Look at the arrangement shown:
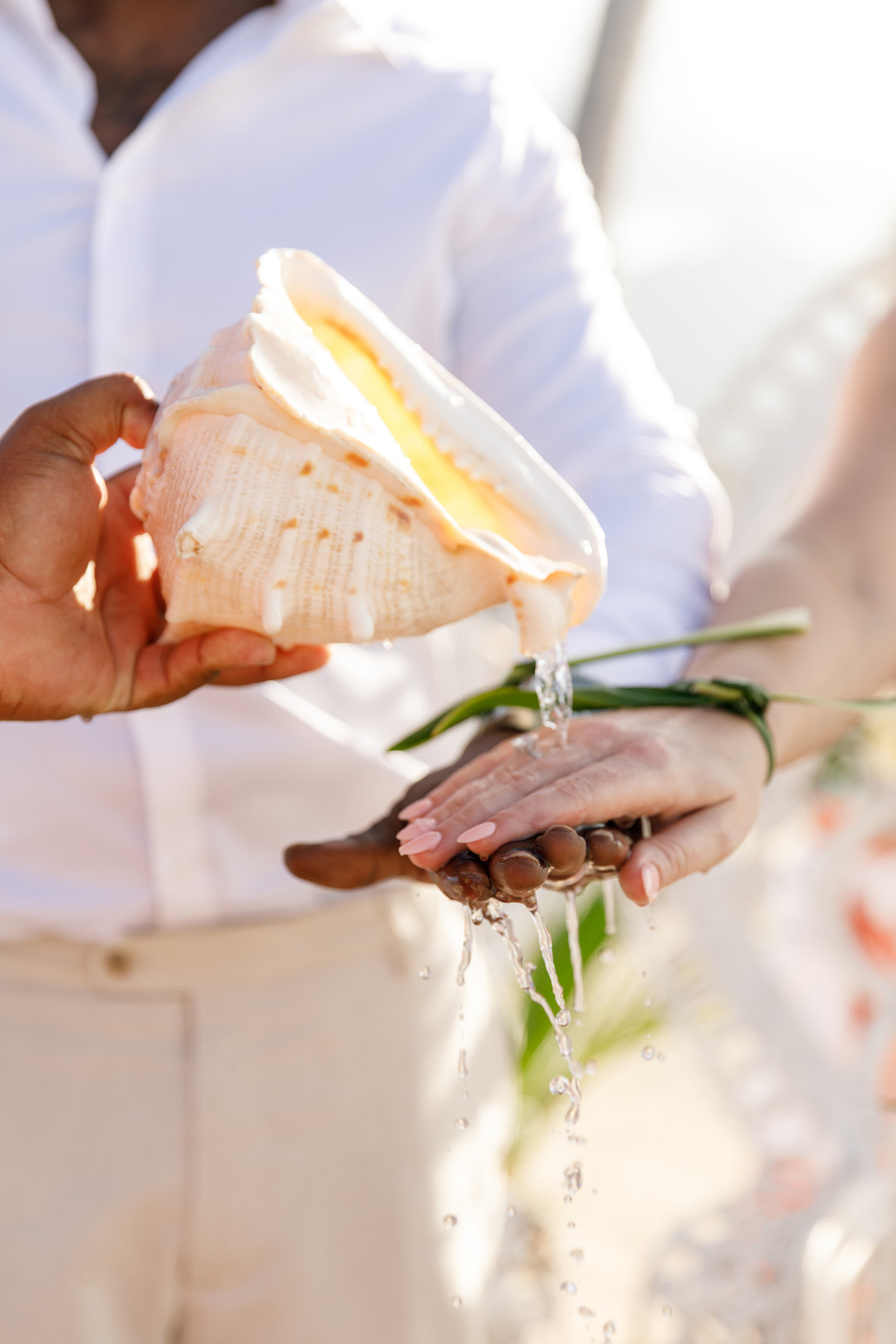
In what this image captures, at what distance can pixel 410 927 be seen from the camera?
106 cm

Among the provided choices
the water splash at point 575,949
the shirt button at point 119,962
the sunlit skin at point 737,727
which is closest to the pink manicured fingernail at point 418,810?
the sunlit skin at point 737,727

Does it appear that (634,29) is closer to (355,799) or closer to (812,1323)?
(355,799)

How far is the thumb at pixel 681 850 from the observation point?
25.5 inches

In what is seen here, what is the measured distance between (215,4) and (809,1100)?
152cm

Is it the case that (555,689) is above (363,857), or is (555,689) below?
above

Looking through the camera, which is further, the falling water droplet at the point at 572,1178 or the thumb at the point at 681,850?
the falling water droplet at the point at 572,1178

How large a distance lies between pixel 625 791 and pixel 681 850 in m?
0.06

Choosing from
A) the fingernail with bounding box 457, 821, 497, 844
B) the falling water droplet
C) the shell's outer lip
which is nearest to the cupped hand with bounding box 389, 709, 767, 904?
the fingernail with bounding box 457, 821, 497, 844

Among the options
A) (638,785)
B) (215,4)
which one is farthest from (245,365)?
(215,4)

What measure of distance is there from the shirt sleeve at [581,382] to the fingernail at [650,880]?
314 mm

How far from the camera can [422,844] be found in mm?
627

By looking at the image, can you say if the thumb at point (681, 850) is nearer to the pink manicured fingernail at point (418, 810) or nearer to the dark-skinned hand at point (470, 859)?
the dark-skinned hand at point (470, 859)

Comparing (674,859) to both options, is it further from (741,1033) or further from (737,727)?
(741,1033)

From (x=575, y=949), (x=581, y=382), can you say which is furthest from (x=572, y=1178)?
(x=581, y=382)
